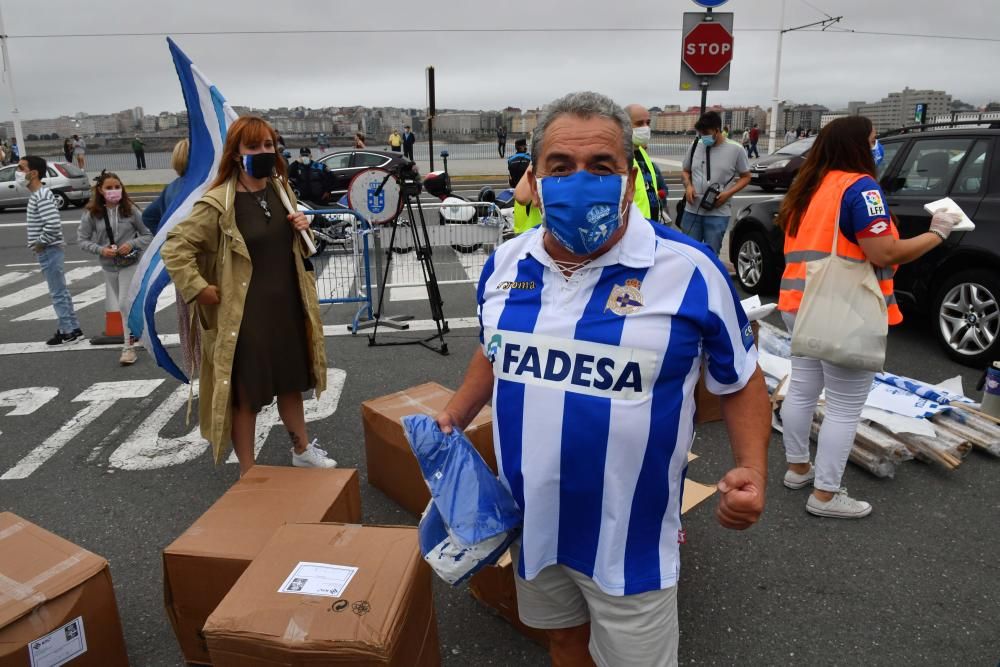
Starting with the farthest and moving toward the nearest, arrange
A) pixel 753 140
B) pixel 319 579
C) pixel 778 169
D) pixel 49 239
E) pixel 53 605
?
pixel 753 140 → pixel 778 169 → pixel 49 239 → pixel 53 605 → pixel 319 579

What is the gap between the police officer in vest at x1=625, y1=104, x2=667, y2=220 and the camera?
4.57 meters

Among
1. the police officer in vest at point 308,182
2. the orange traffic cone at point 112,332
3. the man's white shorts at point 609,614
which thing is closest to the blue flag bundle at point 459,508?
the man's white shorts at point 609,614

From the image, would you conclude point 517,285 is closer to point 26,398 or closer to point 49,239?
point 26,398

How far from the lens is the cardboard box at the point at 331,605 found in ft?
6.38

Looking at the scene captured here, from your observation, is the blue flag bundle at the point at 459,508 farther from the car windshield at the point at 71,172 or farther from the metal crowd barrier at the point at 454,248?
the car windshield at the point at 71,172

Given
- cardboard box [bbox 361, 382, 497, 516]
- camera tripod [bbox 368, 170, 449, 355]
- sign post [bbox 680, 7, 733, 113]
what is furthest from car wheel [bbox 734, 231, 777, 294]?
cardboard box [bbox 361, 382, 497, 516]

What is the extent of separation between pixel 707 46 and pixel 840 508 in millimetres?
5137

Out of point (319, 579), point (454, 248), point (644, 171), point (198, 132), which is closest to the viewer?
point (319, 579)

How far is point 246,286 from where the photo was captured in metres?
3.45

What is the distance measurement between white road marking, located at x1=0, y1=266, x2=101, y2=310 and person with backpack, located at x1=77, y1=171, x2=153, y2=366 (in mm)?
3277

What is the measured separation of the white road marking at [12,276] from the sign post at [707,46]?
9.50 meters

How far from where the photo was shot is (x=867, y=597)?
2.98 m

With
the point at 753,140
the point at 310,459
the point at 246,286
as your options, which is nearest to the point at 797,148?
the point at 753,140

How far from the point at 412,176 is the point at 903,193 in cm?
441
